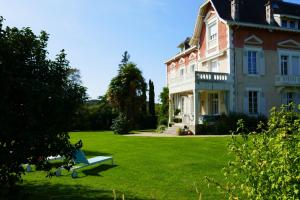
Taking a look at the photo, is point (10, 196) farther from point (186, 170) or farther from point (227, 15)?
point (227, 15)

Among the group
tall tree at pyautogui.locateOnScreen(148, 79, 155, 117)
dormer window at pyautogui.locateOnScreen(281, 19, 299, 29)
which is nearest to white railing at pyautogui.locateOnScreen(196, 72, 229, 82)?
dormer window at pyautogui.locateOnScreen(281, 19, 299, 29)

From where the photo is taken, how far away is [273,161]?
3.84 meters

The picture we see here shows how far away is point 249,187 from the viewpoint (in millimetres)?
4250

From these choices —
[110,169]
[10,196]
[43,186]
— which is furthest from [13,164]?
[110,169]

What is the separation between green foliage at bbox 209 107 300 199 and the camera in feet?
12.1

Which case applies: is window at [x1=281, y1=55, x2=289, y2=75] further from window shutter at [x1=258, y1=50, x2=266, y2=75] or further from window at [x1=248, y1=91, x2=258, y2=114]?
window at [x1=248, y1=91, x2=258, y2=114]

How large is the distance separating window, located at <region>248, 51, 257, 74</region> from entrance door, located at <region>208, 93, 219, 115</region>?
3209 mm

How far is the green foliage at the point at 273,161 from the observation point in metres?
3.69

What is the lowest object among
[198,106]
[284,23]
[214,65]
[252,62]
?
[198,106]

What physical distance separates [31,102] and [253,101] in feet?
80.1

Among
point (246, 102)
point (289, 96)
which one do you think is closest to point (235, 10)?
point (246, 102)

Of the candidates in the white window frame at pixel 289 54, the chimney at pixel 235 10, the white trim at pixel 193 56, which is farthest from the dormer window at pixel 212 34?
the white window frame at pixel 289 54

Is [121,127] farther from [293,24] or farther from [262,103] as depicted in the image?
[293,24]

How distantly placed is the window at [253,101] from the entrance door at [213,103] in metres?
2.57
